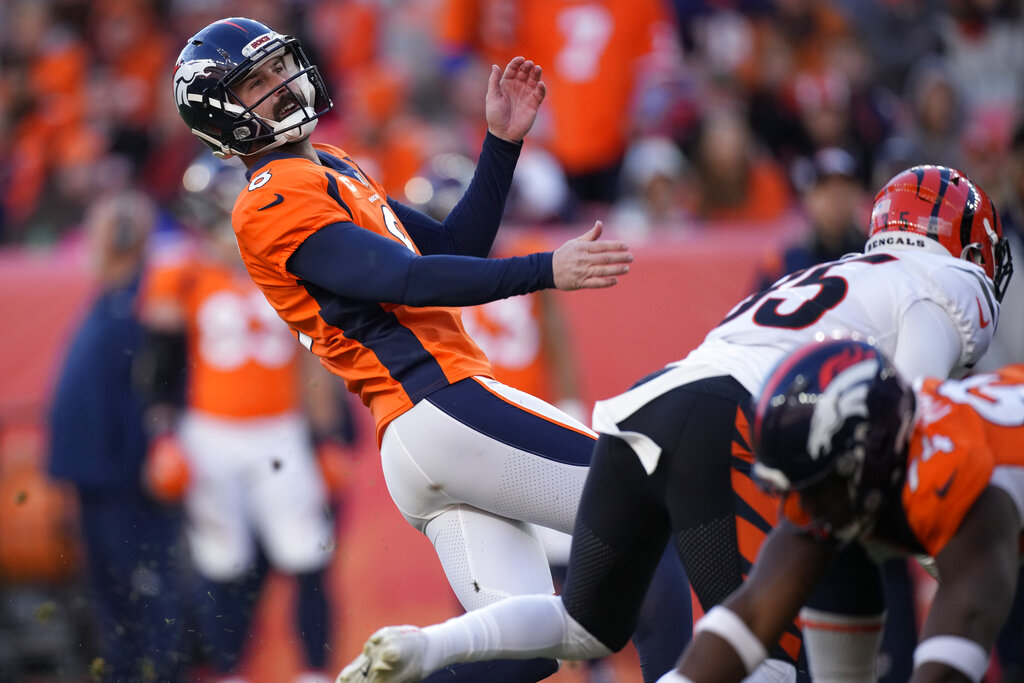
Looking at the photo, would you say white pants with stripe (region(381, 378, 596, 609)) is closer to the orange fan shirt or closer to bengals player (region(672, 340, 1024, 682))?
bengals player (region(672, 340, 1024, 682))

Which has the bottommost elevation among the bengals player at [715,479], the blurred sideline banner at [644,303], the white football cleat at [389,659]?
the blurred sideline banner at [644,303]

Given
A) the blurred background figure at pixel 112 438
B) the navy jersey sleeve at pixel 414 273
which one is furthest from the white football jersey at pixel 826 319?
the blurred background figure at pixel 112 438

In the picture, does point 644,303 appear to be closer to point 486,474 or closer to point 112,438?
point 112,438

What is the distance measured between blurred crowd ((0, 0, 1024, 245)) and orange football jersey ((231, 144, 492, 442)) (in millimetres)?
3945

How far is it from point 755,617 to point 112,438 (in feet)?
15.5

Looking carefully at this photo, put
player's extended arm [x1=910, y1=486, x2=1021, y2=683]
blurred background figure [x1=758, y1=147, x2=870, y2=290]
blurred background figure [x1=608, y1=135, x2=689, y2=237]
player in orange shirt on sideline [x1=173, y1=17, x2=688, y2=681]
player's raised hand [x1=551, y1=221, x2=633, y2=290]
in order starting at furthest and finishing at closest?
1. blurred background figure [x1=608, y1=135, x2=689, y2=237]
2. blurred background figure [x1=758, y1=147, x2=870, y2=290]
3. player in orange shirt on sideline [x1=173, y1=17, x2=688, y2=681]
4. player's raised hand [x1=551, y1=221, x2=633, y2=290]
5. player's extended arm [x1=910, y1=486, x2=1021, y2=683]

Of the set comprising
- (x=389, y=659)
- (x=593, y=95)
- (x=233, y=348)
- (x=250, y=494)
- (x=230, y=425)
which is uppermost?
(x=389, y=659)

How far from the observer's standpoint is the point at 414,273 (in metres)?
3.18

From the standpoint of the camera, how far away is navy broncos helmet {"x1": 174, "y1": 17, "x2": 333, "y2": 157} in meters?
3.52

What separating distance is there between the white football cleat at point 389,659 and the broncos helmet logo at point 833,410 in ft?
3.33

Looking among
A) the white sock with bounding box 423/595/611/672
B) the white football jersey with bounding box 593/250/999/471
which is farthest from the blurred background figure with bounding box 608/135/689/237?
the white sock with bounding box 423/595/611/672

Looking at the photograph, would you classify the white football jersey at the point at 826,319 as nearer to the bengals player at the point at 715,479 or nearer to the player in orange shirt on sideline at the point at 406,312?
the bengals player at the point at 715,479

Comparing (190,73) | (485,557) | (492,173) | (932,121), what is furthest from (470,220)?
(932,121)

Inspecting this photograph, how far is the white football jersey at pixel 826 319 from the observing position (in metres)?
3.04
